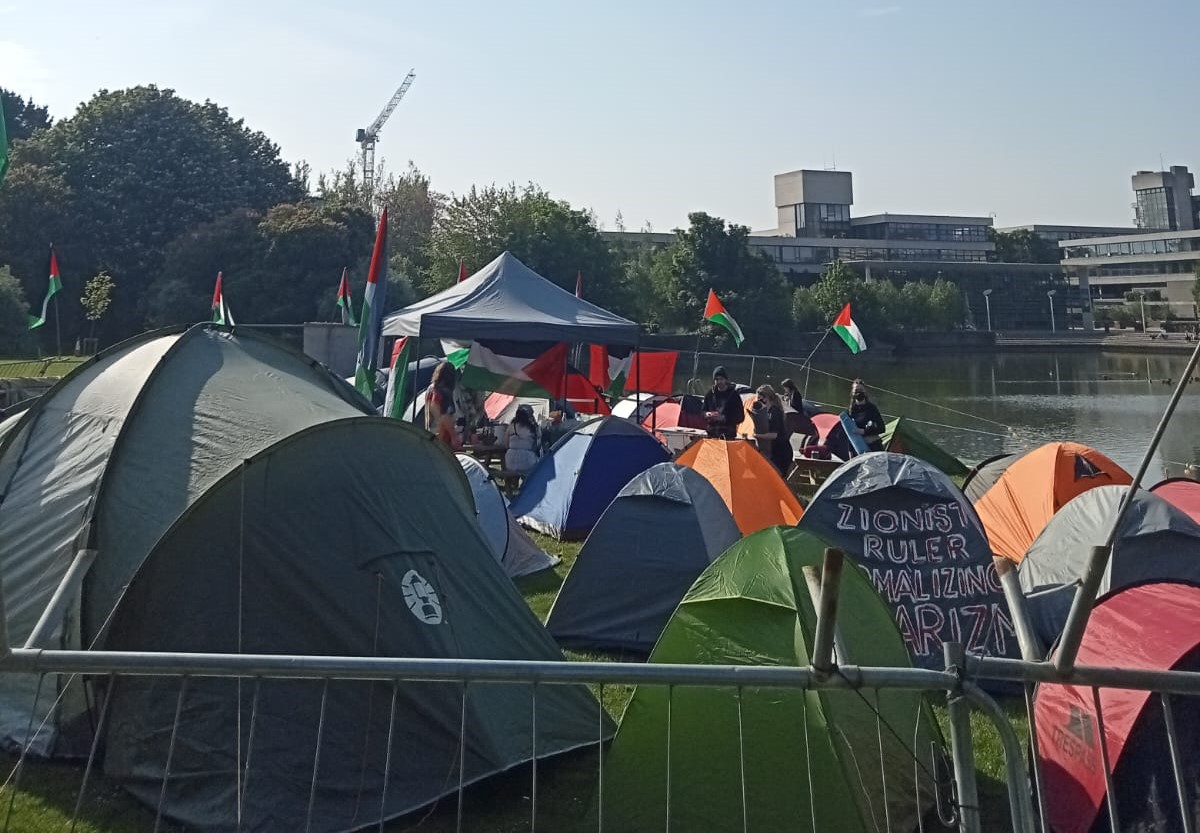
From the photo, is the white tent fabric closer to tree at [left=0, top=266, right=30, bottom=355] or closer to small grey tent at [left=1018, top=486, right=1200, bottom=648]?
small grey tent at [left=1018, top=486, right=1200, bottom=648]

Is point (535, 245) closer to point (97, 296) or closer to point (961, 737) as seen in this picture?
point (97, 296)

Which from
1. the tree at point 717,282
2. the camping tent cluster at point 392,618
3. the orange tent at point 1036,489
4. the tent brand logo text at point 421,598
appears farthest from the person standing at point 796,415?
the tree at point 717,282

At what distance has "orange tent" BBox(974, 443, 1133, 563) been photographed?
8.79 meters

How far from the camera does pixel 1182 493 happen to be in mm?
8539

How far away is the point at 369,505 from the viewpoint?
4.94m

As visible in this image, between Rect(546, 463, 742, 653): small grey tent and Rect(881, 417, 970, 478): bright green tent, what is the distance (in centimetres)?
739

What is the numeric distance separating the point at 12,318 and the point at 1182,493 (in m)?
36.7

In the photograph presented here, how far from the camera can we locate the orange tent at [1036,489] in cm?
879

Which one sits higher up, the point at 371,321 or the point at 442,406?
the point at 371,321

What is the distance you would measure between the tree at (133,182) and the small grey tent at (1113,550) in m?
43.4

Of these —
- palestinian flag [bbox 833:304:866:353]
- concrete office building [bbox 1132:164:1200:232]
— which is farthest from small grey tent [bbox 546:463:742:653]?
concrete office building [bbox 1132:164:1200:232]

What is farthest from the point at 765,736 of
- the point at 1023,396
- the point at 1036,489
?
the point at 1023,396

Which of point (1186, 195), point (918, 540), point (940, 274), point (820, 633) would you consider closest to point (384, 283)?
point (918, 540)

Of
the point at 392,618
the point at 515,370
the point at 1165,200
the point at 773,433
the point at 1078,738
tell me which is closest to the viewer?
the point at 1078,738
